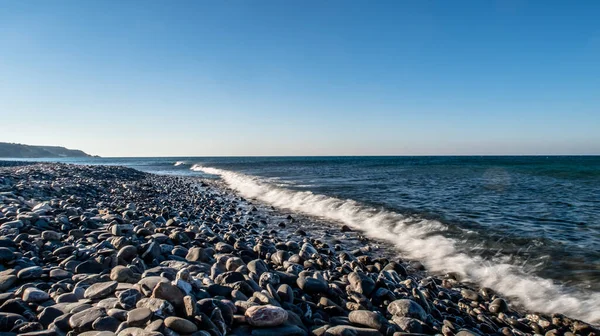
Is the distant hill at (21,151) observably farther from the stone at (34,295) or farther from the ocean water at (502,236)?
the stone at (34,295)

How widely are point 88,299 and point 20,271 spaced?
109 centimetres

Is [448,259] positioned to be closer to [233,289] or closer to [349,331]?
[349,331]

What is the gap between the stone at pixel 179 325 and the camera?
8.18ft

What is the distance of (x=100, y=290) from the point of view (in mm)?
3076

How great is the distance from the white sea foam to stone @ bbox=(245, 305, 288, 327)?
166 inches

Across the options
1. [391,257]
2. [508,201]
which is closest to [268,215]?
[391,257]

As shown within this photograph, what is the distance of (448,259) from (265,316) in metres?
5.47

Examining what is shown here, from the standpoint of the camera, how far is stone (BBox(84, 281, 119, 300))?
120 inches

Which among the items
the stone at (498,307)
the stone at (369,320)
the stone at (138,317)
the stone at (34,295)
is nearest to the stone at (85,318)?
the stone at (138,317)

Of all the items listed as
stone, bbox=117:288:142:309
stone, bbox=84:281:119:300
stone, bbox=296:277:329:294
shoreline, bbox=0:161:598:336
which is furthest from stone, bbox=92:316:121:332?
stone, bbox=296:277:329:294

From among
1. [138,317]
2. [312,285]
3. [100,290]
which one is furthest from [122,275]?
[312,285]

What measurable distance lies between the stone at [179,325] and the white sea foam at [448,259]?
501cm

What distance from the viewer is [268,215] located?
40.9 feet

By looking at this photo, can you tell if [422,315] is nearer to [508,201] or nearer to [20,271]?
[20,271]
